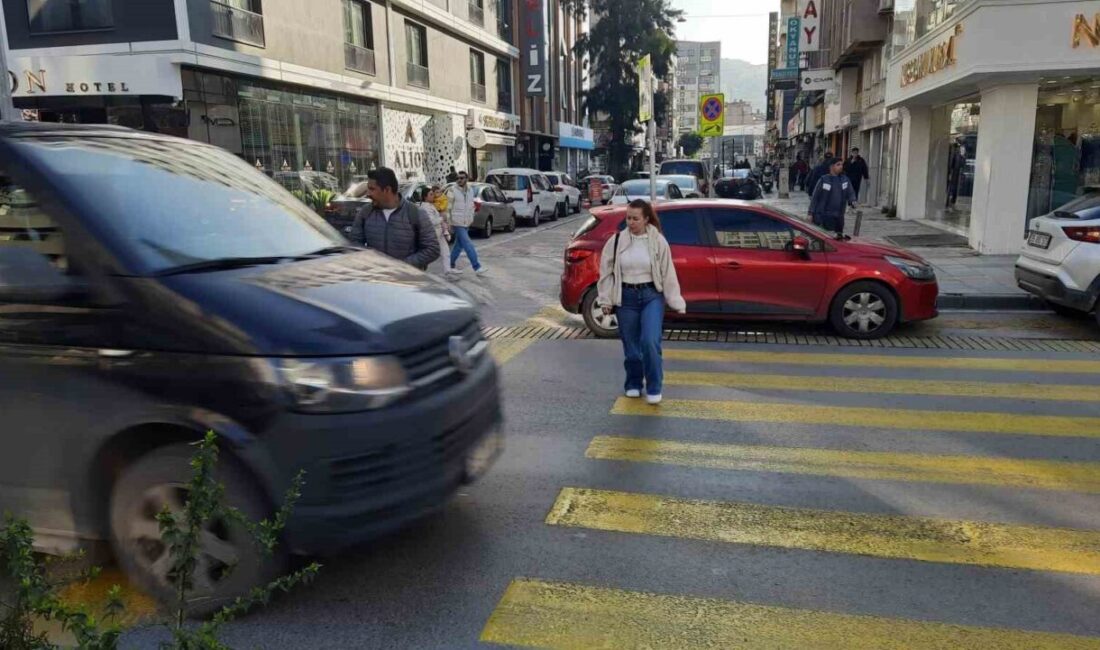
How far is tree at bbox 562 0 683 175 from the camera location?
56531 millimetres

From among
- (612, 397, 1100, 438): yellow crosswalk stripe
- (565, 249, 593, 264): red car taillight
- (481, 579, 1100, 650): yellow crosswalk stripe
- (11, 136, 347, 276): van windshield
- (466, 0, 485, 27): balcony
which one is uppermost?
Answer: (466, 0, 485, 27): balcony

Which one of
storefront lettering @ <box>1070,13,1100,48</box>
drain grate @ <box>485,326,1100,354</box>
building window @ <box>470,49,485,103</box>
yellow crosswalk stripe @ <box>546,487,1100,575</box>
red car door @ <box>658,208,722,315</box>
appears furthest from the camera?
building window @ <box>470,49,485,103</box>

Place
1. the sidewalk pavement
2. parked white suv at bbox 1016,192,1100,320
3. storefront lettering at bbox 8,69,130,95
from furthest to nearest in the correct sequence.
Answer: storefront lettering at bbox 8,69,130,95, the sidewalk pavement, parked white suv at bbox 1016,192,1100,320

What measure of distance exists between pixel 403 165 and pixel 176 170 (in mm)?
26575

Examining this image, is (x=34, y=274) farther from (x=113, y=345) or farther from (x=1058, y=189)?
(x=1058, y=189)

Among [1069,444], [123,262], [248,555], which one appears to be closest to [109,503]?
[248,555]

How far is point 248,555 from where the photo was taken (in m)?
3.36

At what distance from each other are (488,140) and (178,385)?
36.5 m

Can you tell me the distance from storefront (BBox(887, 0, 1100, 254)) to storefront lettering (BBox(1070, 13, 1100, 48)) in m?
0.01

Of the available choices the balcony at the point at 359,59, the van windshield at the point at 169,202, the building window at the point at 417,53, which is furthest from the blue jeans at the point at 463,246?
the building window at the point at 417,53

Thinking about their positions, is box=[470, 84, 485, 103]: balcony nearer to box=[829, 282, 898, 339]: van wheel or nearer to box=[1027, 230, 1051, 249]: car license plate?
box=[1027, 230, 1051, 249]: car license plate

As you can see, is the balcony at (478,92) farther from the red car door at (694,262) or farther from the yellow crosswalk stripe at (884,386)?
the yellow crosswalk stripe at (884,386)

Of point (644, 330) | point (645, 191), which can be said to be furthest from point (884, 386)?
point (645, 191)

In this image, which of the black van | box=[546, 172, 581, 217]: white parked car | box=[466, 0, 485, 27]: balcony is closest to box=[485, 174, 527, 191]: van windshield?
box=[546, 172, 581, 217]: white parked car
